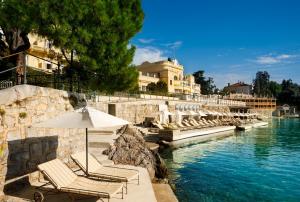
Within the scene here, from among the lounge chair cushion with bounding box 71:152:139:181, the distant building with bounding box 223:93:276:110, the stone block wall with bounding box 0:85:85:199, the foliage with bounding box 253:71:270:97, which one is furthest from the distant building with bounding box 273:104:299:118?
the lounge chair cushion with bounding box 71:152:139:181

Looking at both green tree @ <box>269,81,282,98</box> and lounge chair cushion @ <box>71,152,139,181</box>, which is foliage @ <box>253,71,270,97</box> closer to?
green tree @ <box>269,81,282,98</box>

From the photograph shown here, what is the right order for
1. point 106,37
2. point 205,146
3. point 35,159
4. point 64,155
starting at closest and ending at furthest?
point 35,159 → point 64,155 → point 106,37 → point 205,146

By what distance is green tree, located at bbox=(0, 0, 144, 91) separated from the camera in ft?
46.2

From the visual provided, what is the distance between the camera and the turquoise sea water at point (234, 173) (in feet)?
36.6

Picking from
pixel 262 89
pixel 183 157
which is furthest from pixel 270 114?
pixel 183 157

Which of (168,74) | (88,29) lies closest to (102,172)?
(88,29)

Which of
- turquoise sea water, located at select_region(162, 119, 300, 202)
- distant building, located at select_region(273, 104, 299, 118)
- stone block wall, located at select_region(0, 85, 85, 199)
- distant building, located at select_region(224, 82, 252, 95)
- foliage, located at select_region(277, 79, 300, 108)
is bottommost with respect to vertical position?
turquoise sea water, located at select_region(162, 119, 300, 202)

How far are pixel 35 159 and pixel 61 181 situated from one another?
1866mm

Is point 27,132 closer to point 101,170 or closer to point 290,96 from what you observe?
point 101,170

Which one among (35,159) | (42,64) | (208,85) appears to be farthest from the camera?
(208,85)

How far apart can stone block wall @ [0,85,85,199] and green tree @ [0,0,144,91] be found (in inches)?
214

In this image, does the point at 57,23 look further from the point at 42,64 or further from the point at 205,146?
the point at 42,64

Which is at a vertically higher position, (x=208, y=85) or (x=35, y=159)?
(x=208, y=85)

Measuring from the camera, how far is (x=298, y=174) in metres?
14.9
